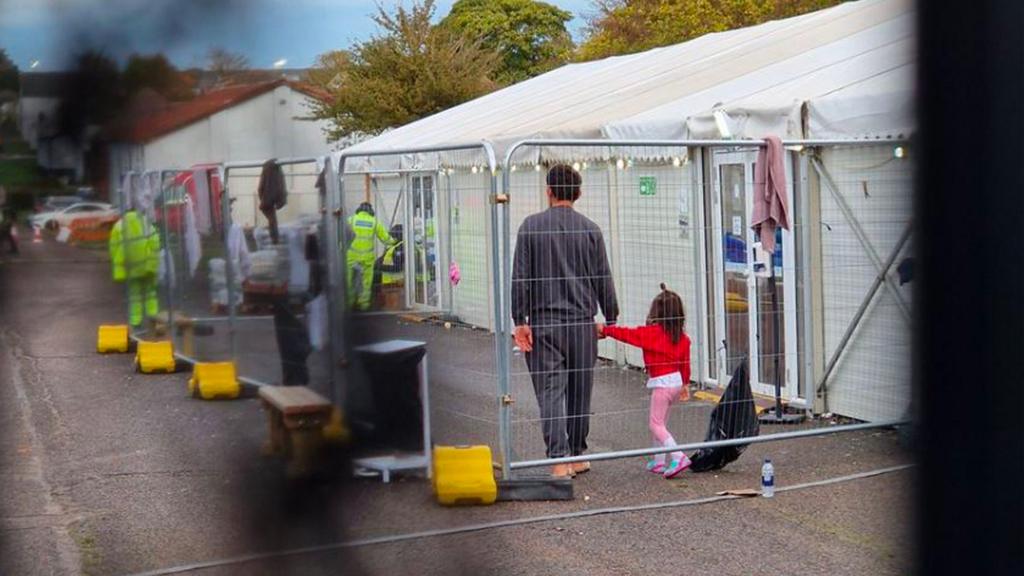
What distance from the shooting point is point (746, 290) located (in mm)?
5262

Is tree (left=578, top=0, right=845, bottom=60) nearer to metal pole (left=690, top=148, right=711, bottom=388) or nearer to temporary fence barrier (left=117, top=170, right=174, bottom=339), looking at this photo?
metal pole (left=690, top=148, right=711, bottom=388)

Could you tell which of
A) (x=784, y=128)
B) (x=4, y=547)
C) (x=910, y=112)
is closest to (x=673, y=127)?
(x=784, y=128)

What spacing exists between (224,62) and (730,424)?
4.15 m

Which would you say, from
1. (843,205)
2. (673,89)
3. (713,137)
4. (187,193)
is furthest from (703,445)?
(187,193)

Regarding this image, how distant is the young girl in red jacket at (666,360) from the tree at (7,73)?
379 centimetres

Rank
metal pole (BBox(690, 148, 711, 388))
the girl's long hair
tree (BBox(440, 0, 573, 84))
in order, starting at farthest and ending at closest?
tree (BBox(440, 0, 573, 84))
metal pole (BBox(690, 148, 711, 388))
the girl's long hair

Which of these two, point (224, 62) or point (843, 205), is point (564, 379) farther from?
point (224, 62)

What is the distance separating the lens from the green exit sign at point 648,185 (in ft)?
17.6

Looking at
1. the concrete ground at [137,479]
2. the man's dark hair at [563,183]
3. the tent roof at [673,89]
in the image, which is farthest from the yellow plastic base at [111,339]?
the man's dark hair at [563,183]

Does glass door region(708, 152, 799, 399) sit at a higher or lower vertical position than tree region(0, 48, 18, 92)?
lower

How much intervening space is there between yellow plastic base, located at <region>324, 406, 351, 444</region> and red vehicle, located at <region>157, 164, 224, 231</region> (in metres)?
0.15

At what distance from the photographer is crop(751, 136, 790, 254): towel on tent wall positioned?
4648mm

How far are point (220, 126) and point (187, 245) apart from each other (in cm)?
10

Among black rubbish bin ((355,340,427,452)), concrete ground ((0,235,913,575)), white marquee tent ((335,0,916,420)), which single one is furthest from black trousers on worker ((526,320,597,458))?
black rubbish bin ((355,340,427,452))
